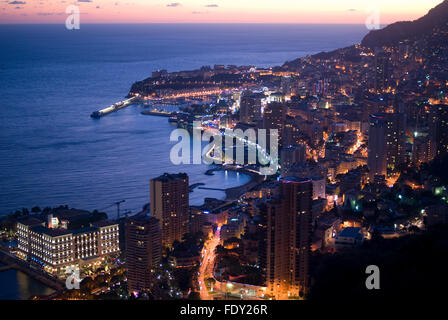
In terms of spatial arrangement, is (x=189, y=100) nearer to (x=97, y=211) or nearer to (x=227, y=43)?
(x=97, y=211)

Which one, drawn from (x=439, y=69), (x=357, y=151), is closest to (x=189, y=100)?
(x=439, y=69)

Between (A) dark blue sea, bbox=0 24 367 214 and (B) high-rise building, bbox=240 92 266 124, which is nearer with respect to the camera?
(A) dark blue sea, bbox=0 24 367 214

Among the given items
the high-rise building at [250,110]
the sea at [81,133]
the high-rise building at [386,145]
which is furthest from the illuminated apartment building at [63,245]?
the high-rise building at [250,110]

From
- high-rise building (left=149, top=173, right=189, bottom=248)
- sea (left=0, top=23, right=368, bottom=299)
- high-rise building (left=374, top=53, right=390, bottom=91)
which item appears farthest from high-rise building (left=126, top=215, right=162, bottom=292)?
high-rise building (left=374, top=53, right=390, bottom=91)

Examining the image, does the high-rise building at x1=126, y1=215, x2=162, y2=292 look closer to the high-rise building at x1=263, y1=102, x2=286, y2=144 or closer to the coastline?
the coastline

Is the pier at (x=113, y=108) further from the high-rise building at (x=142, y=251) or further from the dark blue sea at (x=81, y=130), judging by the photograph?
the high-rise building at (x=142, y=251)

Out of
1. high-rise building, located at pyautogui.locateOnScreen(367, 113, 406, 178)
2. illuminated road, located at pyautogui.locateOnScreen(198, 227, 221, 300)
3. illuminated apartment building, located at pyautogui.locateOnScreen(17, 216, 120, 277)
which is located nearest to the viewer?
illuminated road, located at pyautogui.locateOnScreen(198, 227, 221, 300)

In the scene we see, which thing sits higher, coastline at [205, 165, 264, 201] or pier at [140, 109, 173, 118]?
pier at [140, 109, 173, 118]

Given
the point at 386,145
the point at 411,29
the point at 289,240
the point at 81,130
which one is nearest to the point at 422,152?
the point at 386,145
